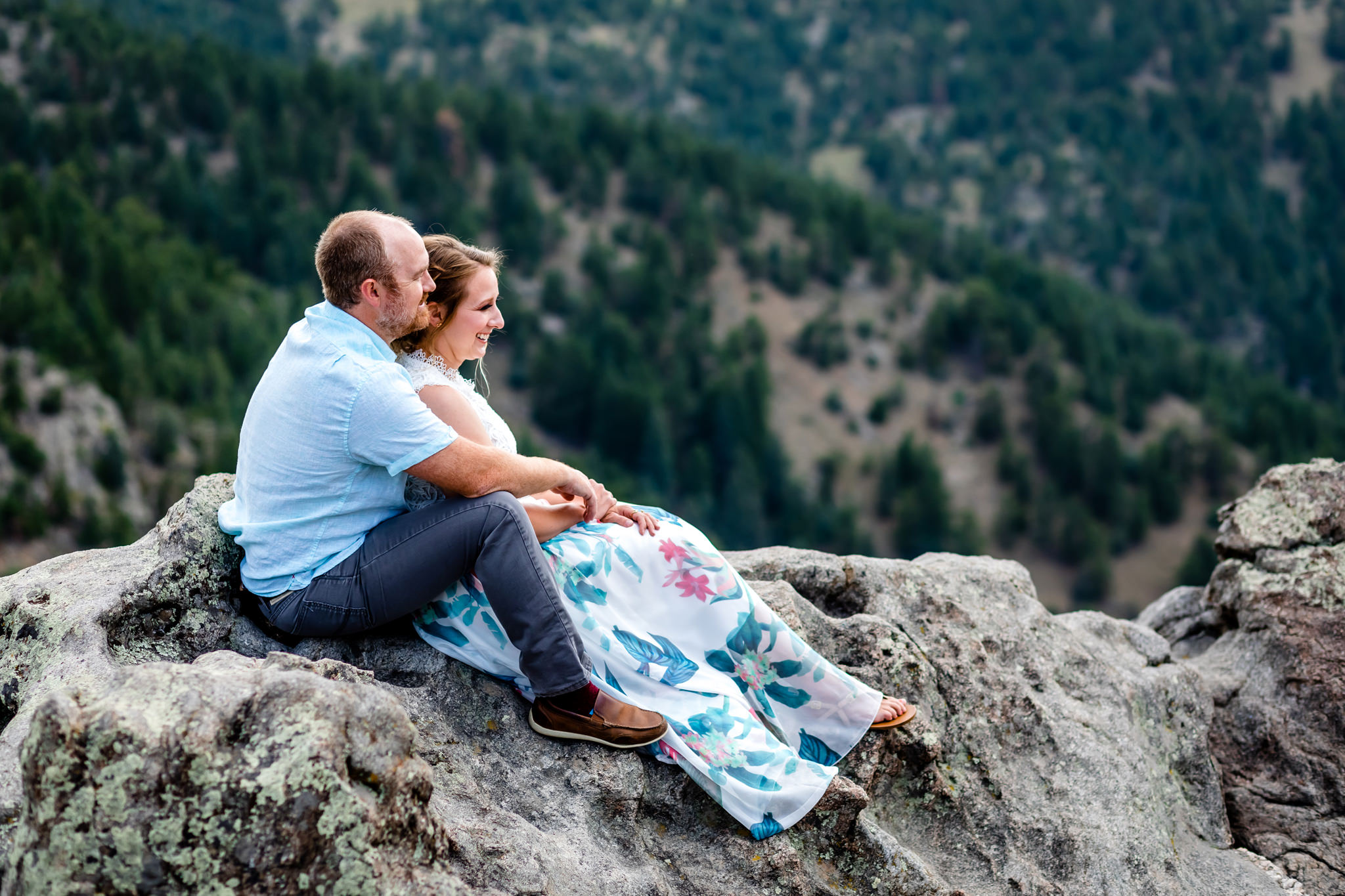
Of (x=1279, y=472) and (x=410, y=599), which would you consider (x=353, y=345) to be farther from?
(x=1279, y=472)

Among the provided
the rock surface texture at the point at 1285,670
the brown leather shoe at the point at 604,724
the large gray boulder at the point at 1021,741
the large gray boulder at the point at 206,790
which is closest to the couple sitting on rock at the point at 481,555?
the brown leather shoe at the point at 604,724

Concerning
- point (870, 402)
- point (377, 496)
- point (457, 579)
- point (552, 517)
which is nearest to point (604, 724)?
point (457, 579)

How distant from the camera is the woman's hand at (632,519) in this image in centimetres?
555

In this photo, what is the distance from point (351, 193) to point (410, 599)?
111 meters

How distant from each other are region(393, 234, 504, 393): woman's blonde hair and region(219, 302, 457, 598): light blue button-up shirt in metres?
0.59

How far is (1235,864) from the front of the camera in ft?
21.6

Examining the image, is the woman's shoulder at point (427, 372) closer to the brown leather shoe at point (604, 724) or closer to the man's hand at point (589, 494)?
the man's hand at point (589, 494)

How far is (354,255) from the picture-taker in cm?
478

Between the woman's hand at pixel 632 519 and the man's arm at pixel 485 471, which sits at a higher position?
the man's arm at pixel 485 471

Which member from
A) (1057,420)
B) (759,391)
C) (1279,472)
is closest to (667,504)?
(759,391)

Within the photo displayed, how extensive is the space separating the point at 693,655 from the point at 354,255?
8.01 feet

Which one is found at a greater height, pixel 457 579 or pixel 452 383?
pixel 452 383

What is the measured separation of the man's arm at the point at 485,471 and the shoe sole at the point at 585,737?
1.06 meters

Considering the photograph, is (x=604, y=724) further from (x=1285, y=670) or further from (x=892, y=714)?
(x=1285, y=670)
